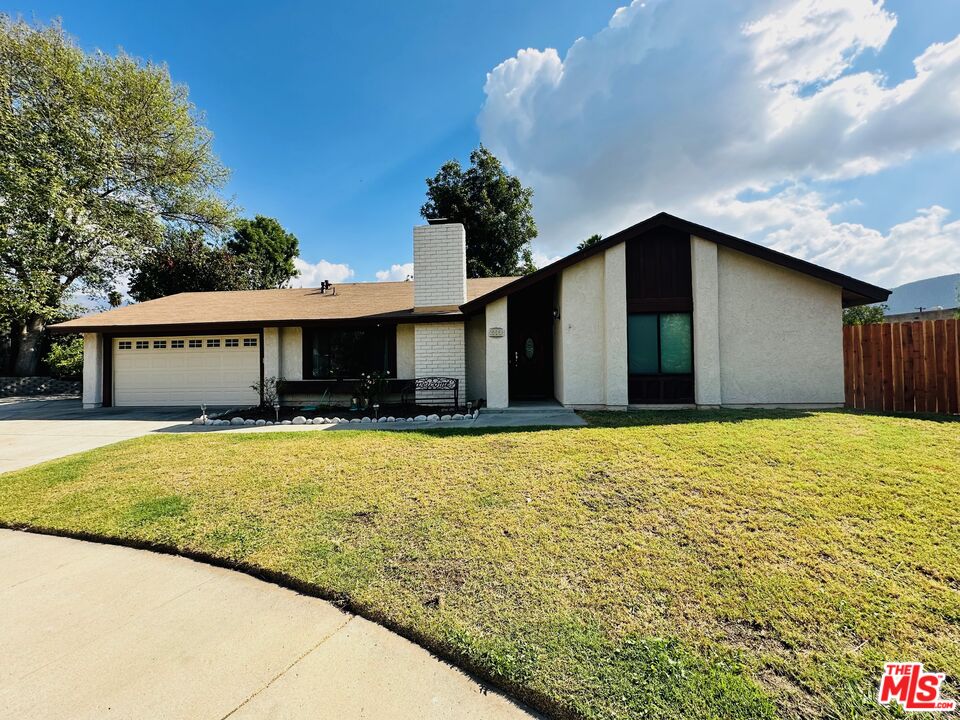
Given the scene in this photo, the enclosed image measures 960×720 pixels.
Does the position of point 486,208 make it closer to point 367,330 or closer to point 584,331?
point 367,330

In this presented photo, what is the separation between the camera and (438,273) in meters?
11.5

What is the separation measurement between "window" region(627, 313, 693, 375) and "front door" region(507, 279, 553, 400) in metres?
3.32

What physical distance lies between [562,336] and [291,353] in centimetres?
834

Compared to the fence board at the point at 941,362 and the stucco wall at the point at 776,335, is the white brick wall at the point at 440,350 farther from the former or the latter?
the fence board at the point at 941,362

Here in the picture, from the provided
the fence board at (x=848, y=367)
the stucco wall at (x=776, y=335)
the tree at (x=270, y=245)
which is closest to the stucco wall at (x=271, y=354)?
the stucco wall at (x=776, y=335)

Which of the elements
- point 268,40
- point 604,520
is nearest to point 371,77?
point 268,40

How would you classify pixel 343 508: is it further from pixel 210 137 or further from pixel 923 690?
pixel 210 137

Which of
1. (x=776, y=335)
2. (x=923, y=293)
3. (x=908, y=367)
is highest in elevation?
(x=923, y=293)

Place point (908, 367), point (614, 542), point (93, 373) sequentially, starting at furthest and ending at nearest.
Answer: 1. point (93, 373)
2. point (908, 367)
3. point (614, 542)

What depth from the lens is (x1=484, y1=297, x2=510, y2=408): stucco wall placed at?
1011 cm

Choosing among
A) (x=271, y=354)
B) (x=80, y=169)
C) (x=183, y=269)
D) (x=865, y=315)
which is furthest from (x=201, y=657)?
(x=865, y=315)

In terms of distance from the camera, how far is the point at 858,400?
9305 millimetres

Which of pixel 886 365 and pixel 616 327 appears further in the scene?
pixel 616 327

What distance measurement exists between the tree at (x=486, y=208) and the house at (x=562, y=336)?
1461 centimetres
